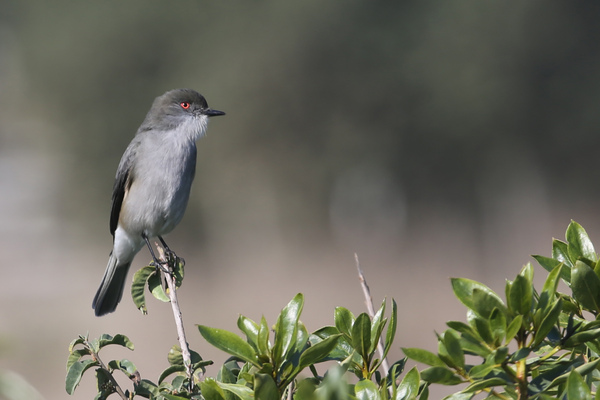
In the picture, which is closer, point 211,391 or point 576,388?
point 576,388

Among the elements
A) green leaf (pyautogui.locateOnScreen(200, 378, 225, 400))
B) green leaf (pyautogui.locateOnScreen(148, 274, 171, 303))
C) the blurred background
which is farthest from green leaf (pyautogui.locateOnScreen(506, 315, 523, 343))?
the blurred background

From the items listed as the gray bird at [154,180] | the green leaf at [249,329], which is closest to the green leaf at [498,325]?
the green leaf at [249,329]

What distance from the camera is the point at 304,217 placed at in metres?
20.6

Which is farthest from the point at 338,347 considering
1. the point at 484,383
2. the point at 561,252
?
the point at 561,252

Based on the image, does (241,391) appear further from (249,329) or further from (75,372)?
(75,372)

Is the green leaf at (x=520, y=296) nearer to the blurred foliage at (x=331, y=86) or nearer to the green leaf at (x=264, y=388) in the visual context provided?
the green leaf at (x=264, y=388)

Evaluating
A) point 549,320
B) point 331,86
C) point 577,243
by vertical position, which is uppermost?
point 331,86

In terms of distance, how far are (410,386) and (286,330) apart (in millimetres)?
274

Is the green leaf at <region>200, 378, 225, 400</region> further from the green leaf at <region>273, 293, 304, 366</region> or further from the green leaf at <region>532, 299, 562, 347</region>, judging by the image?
the green leaf at <region>532, 299, 562, 347</region>

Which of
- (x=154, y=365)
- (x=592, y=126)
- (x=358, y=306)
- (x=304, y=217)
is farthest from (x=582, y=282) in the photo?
(x=592, y=126)

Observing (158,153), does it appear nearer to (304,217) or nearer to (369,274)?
(369,274)

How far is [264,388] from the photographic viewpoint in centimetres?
128

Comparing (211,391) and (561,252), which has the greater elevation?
(561,252)

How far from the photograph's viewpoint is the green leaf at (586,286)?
1443mm
